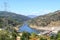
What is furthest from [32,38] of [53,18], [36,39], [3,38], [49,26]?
[53,18]

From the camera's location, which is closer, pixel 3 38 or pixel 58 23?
pixel 3 38

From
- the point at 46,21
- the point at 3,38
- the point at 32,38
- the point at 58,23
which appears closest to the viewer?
the point at 3,38

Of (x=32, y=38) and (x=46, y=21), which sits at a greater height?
(x=32, y=38)

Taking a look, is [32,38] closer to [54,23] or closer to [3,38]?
[3,38]

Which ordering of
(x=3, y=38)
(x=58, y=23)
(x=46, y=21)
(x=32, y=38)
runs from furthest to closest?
(x=46, y=21) → (x=58, y=23) → (x=32, y=38) → (x=3, y=38)

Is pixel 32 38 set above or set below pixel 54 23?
above

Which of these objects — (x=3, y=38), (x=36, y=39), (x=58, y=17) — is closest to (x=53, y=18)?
(x=58, y=17)

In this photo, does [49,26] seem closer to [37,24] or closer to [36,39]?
[37,24]

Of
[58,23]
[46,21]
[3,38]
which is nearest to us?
[3,38]

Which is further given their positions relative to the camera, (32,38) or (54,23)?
(54,23)
